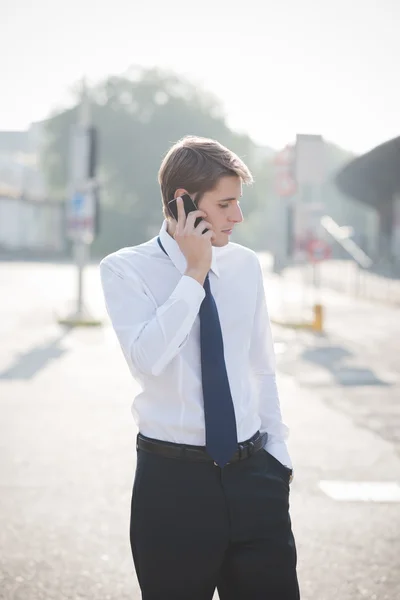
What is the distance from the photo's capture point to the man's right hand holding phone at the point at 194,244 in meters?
2.47

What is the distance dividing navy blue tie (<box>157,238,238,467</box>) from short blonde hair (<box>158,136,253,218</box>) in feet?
1.30

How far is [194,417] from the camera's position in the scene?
2527 millimetres

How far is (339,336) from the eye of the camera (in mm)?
15727

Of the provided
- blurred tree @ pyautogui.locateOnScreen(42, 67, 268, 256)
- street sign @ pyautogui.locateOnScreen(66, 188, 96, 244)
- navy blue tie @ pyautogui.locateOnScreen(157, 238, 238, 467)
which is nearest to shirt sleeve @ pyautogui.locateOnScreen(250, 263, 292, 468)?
navy blue tie @ pyautogui.locateOnScreen(157, 238, 238, 467)

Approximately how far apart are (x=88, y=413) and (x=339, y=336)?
833cm

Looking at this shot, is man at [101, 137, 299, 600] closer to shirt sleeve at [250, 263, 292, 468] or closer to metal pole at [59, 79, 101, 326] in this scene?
shirt sleeve at [250, 263, 292, 468]

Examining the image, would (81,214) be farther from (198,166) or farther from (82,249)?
(198,166)

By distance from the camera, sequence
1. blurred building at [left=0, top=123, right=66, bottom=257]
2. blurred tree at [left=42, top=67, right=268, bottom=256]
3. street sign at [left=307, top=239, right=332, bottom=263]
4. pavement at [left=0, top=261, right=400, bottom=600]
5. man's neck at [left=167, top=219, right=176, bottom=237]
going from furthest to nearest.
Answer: blurred tree at [left=42, top=67, right=268, bottom=256] → blurred building at [left=0, top=123, right=66, bottom=257] → street sign at [left=307, top=239, right=332, bottom=263] → pavement at [left=0, top=261, right=400, bottom=600] → man's neck at [left=167, top=219, right=176, bottom=237]

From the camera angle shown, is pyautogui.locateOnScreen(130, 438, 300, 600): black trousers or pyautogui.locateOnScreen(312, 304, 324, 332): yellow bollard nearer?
pyautogui.locateOnScreen(130, 438, 300, 600): black trousers

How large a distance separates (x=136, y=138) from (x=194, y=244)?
237ft

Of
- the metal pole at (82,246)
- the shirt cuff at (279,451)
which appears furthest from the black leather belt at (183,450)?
the metal pole at (82,246)

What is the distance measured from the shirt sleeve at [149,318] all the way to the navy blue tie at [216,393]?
3.6 inches

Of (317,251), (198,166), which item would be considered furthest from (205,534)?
(317,251)

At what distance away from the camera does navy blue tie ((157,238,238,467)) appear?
2.47 metres
